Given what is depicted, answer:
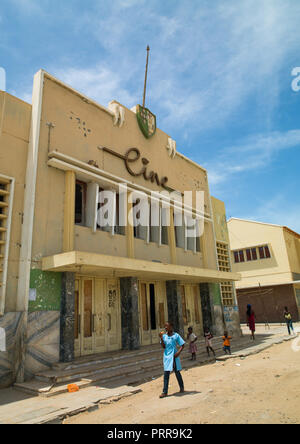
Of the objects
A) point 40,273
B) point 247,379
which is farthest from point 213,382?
point 40,273

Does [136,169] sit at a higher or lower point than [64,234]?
higher

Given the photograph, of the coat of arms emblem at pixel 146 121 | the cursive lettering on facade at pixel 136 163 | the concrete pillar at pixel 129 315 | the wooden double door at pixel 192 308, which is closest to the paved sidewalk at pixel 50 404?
the concrete pillar at pixel 129 315

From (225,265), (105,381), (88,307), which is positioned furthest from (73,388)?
(225,265)

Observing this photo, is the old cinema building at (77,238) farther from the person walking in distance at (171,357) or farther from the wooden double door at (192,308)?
the person walking in distance at (171,357)

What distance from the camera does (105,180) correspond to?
1222 cm

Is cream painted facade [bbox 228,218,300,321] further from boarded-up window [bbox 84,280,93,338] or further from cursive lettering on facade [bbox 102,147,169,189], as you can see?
boarded-up window [bbox 84,280,93,338]

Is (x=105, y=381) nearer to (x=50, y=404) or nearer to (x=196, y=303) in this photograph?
(x=50, y=404)

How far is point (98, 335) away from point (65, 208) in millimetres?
4888

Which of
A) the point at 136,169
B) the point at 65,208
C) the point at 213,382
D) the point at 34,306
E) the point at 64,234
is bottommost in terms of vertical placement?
the point at 213,382

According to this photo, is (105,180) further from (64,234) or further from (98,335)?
(98,335)

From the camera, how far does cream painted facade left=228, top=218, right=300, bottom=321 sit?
27.9 m

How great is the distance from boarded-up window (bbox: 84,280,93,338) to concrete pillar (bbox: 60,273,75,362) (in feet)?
4.83

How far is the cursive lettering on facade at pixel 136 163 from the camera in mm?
13659

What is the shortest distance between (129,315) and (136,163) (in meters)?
6.96
